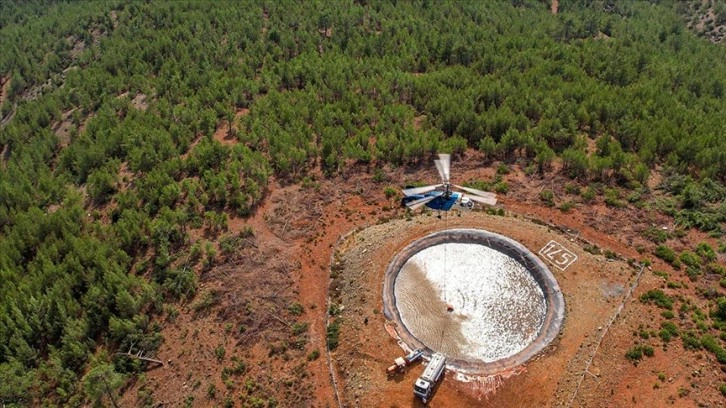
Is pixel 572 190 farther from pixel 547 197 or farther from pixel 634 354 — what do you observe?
pixel 634 354

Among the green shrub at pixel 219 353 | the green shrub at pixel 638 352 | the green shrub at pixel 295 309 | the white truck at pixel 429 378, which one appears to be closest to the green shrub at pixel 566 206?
the green shrub at pixel 638 352

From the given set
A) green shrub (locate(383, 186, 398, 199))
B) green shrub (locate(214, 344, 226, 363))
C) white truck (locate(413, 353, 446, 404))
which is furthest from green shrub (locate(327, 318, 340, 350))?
green shrub (locate(383, 186, 398, 199))

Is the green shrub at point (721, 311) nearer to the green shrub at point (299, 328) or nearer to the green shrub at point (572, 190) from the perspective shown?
the green shrub at point (572, 190)

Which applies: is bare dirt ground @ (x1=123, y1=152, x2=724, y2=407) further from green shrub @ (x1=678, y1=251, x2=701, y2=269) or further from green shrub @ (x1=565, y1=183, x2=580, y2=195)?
green shrub @ (x1=678, y1=251, x2=701, y2=269)

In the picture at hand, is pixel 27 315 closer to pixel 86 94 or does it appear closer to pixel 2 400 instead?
pixel 2 400

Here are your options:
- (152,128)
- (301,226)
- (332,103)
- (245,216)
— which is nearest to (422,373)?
(301,226)

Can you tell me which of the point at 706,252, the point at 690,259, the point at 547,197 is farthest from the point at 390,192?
the point at 706,252
